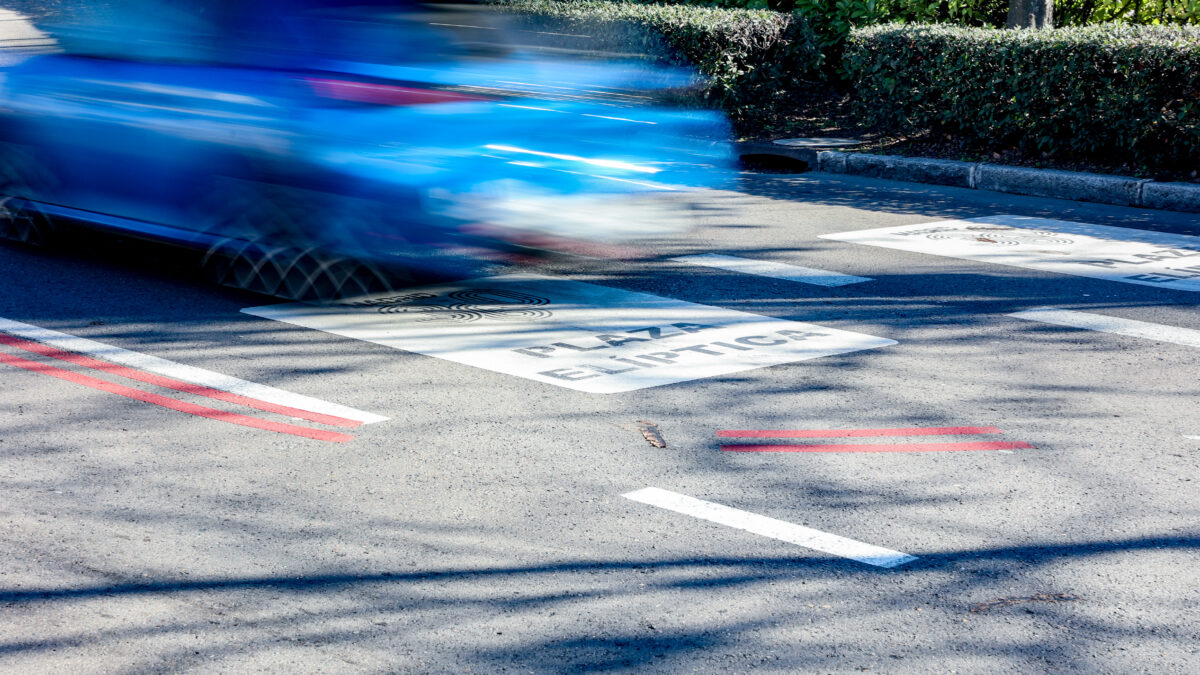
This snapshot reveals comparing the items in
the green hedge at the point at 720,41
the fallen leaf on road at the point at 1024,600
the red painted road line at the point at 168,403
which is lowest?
the fallen leaf on road at the point at 1024,600

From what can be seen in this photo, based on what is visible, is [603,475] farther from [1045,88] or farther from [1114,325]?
[1045,88]

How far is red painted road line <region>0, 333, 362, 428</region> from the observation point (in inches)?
215

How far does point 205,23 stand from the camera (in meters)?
7.97

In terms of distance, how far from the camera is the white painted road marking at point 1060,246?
859 cm

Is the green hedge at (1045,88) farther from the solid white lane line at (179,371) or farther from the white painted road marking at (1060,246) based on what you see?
the solid white lane line at (179,371)

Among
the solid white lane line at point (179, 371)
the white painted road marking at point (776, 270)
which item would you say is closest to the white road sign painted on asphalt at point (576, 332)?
the solid white lane line at point (179, 371)

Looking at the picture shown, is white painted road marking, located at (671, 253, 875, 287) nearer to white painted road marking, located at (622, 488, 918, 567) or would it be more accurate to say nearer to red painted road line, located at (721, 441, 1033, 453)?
red painted road line, located at (721, 441, 1033, 453)

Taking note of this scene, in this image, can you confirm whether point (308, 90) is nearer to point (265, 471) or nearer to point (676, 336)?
point (676, 336)

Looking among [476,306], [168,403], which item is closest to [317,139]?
[476,306]

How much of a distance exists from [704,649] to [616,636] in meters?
0.25

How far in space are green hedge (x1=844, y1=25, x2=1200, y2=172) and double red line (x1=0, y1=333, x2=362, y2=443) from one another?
8.90 meters

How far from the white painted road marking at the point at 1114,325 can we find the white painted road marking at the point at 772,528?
3431mm

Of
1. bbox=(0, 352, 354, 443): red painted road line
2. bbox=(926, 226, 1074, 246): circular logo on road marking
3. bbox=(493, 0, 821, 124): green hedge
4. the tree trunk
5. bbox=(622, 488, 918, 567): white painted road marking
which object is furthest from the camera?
bbox=(493, 0, 821, 124): green hedge

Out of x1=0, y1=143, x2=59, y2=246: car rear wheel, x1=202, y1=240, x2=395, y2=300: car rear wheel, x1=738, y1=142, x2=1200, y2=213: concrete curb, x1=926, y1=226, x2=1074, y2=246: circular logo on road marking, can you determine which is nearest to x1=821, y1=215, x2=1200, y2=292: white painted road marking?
x1=926, y1=226, x2=1074, y2=246: circular logo on road marking
